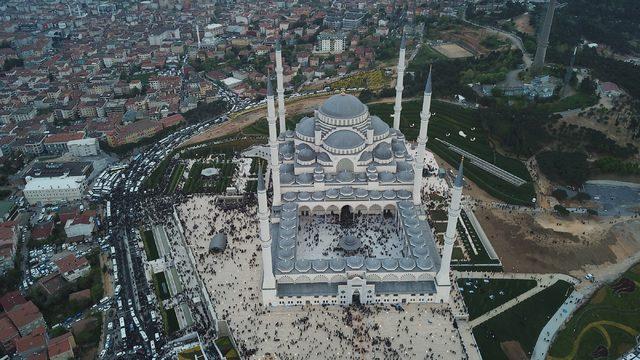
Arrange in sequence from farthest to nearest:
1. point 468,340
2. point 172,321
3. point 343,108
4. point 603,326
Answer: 1. point 343,108
2. point 172,321
3. point 603,326
4. point 468,340

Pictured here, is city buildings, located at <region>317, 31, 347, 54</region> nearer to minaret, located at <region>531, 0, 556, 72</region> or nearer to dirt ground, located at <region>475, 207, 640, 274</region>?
minaret, located at <region>531, 0, 556, 72</region>

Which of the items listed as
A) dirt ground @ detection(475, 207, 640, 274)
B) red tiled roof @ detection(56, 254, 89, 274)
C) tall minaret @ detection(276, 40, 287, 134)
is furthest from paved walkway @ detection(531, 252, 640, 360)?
red tiled roof @ detection(56, 254, 89, 274)

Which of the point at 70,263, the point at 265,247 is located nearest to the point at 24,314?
the point at 70,263

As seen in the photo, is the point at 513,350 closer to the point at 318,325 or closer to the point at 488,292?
the point at 488,292

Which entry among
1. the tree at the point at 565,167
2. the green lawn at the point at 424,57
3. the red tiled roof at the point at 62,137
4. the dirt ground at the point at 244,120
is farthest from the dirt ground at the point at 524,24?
the red tiled roof at the point at 62,137

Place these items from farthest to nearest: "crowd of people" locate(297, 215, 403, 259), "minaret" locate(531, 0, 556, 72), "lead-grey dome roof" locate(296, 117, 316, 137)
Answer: "minaret" locate(531, 0, 556, 72)
"lead-grey dome roof" locate(296, 117, 316, 137)
"crowd of people" locate(297, 215, 403, 259)

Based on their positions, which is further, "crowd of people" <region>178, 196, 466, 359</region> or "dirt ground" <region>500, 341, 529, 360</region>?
"dirt ground" <region>500, 341, 529, 360</region>

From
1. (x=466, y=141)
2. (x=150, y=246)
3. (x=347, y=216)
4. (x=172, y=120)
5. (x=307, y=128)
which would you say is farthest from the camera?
(x=172, y=120)
